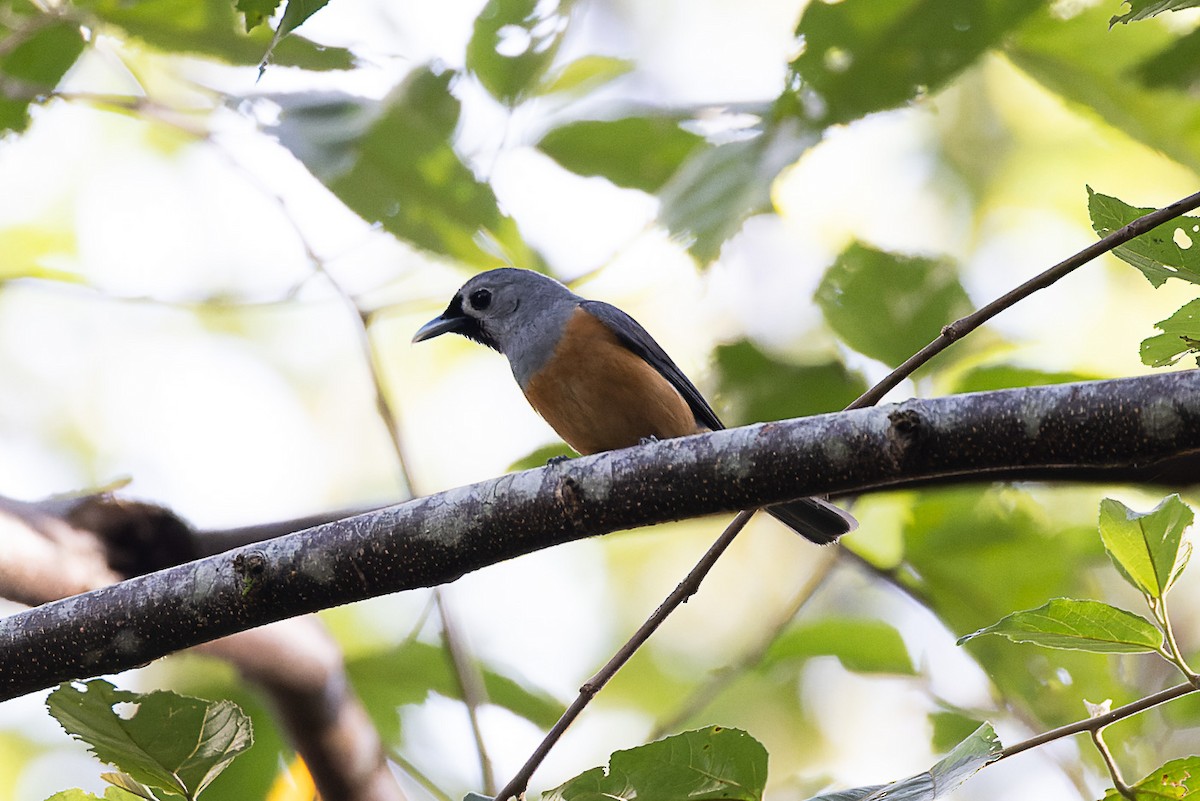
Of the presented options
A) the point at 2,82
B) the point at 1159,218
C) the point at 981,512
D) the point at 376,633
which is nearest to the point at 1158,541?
the point at 1159,218

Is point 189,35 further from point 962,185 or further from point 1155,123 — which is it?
point 962,185

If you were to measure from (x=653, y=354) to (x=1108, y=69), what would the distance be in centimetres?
210

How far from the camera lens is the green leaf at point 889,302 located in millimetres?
3938

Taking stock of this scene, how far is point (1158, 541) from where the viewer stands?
2.15 m

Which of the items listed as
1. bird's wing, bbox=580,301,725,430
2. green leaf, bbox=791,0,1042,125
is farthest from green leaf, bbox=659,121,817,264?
bird's wing, bbox=580,301,725,430

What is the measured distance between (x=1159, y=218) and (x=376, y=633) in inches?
161

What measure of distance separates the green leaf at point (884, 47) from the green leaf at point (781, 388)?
881 mm

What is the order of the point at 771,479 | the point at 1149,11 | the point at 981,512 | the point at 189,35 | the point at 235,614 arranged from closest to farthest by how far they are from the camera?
the point at 1149,11, the point at 771,479, the point at 235,614, the point at 981,512, the point at 189,35

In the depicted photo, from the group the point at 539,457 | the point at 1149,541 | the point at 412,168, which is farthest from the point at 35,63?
the point at 1149,541

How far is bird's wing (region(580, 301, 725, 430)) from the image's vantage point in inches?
191

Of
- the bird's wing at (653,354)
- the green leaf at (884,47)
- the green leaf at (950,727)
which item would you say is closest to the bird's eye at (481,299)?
the bird's wing at (653,354)

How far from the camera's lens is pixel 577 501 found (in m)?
2.44

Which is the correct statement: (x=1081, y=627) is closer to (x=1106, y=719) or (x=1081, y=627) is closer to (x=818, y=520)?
(x=1106, y=719)

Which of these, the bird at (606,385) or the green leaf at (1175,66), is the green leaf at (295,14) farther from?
the green leaf at (1175,66)
